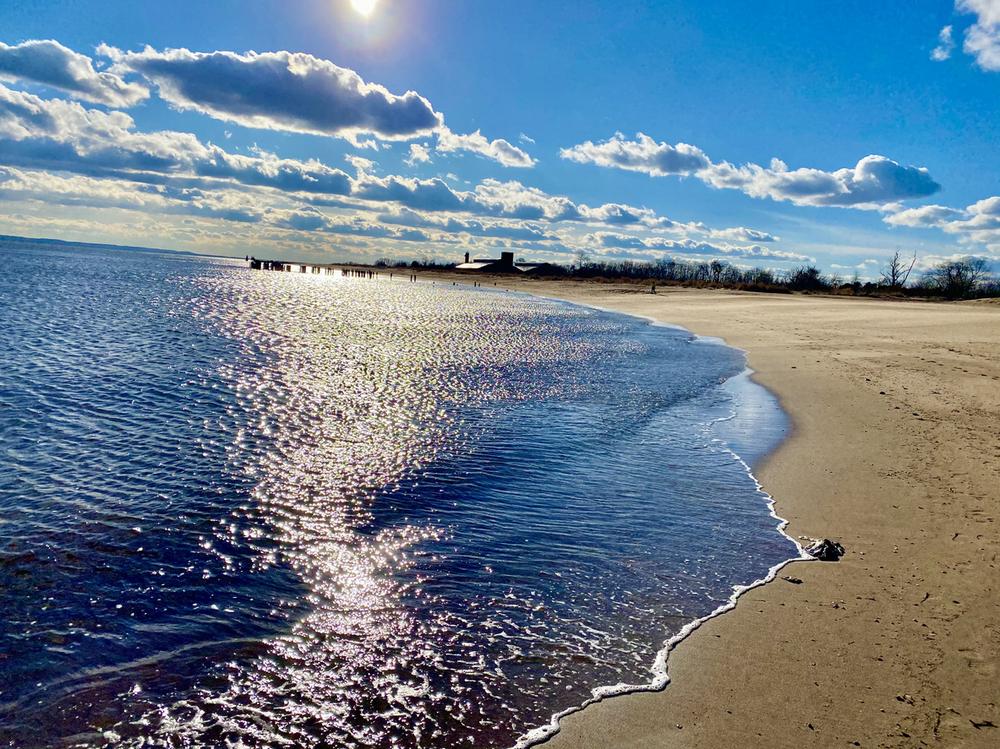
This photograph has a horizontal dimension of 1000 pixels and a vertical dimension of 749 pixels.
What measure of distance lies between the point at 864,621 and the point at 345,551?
18.2 ft

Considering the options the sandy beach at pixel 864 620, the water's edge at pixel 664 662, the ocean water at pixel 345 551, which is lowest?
the ocean water at pixel 345 551

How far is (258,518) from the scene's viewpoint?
834 centimetres

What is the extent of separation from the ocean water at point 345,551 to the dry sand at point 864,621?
1.49 ft

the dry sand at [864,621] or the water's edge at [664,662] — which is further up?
the dry sand at [864,621]

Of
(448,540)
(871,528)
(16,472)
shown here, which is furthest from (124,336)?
(871,528)

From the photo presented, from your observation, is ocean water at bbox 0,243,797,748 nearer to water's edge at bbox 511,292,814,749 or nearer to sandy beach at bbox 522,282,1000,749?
water's edge at bbox 511,292,814,749

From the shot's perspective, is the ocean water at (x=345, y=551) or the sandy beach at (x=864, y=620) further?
the ocean water at (x=345, y=551)

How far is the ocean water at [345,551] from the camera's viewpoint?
480cm

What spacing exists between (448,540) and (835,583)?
14.6 ft

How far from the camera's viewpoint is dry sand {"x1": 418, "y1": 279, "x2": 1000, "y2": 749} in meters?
4.52

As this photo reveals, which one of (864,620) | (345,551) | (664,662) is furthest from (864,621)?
(345,551)

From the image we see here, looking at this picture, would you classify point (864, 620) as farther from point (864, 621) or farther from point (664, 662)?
point (664, 662)

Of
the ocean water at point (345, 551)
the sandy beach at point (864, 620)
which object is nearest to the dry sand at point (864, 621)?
the sandy beach at point (864, 620)

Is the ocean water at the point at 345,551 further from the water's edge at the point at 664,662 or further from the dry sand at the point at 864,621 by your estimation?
the dry sand at the point at 864,621
